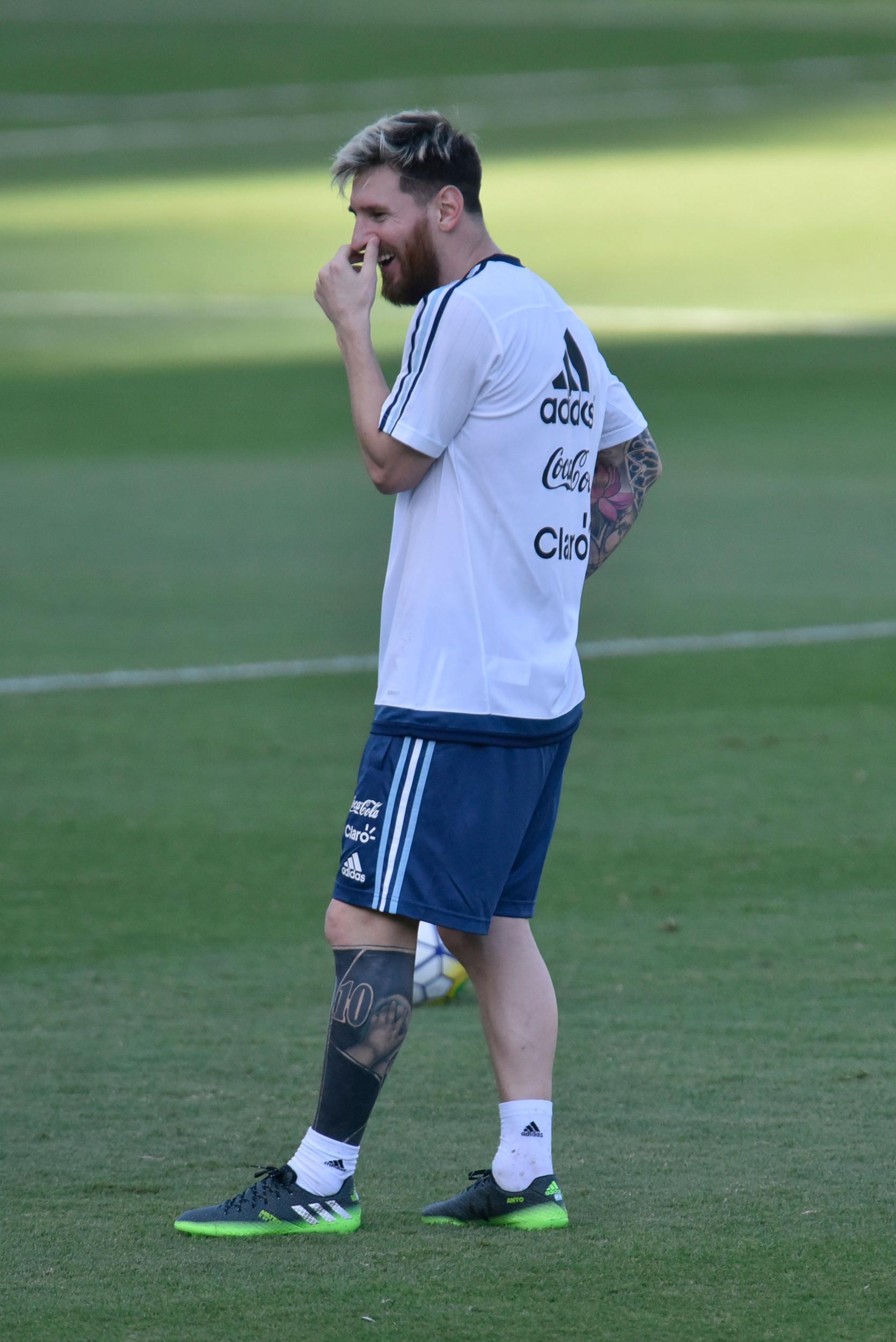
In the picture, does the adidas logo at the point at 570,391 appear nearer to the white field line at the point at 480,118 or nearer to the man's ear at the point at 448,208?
the man's ear at the point at 448,208

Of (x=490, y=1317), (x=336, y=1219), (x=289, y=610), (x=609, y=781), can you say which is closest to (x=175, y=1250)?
(x=336, y=1219)

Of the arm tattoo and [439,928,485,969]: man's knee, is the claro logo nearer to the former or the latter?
the arm tattoo

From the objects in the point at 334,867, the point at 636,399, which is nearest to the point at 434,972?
the point at 334,867

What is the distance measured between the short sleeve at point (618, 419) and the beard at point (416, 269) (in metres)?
0.46

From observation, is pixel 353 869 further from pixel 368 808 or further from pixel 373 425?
pixel 373 425

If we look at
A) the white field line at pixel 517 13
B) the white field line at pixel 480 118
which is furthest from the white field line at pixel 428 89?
the white field line at pixel 517 13

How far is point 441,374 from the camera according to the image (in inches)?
157

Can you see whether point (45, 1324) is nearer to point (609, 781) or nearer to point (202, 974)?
point (202, 974)

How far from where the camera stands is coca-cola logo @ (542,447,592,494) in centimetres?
415

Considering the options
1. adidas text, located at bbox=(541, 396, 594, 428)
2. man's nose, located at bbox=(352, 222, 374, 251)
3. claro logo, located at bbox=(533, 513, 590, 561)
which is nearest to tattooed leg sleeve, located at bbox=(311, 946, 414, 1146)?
claro logo, located at bbox=(533, 513, 590, 561)

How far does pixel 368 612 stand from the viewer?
39.3 feet

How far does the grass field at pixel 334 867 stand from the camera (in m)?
3.93

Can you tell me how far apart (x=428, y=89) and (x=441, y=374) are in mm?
51709

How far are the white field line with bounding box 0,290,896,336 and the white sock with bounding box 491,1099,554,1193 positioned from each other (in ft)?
71.6
